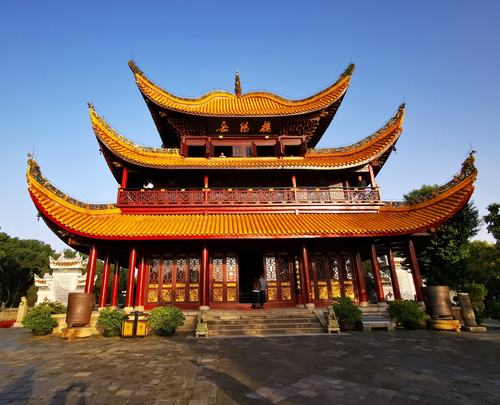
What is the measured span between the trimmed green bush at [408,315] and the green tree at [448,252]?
4.49 meters

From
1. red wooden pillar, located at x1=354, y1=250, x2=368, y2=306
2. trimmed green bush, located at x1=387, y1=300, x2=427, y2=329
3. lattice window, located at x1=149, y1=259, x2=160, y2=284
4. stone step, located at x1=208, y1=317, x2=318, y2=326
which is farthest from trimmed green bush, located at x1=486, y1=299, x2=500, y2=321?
lattice window, located at x1=149, y1=259, x2=160, y2=284

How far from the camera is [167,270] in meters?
12.6

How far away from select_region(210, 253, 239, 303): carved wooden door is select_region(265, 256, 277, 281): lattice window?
1444 mm

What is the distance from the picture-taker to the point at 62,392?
4059 millimetres

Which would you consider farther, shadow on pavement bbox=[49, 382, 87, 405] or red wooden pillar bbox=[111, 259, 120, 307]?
red wooden pillar bbox=[111, 259, 120, 307]

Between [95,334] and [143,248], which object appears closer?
[95,334]

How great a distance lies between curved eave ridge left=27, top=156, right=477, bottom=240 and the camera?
36.3 ft

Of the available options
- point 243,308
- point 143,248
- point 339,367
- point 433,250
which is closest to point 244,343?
point 339,367

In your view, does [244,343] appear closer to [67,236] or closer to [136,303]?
[136,303]

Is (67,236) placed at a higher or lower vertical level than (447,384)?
higher

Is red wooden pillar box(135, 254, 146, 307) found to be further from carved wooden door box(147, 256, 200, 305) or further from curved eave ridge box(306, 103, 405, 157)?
curved eave ridge box(306, 103, 405, 157)

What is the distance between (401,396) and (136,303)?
10256mm

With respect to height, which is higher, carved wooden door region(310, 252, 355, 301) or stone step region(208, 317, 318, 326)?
carved wooden door region(310, 252, 355, 301)

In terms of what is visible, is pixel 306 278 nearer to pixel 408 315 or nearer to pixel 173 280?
pixel 408 315
